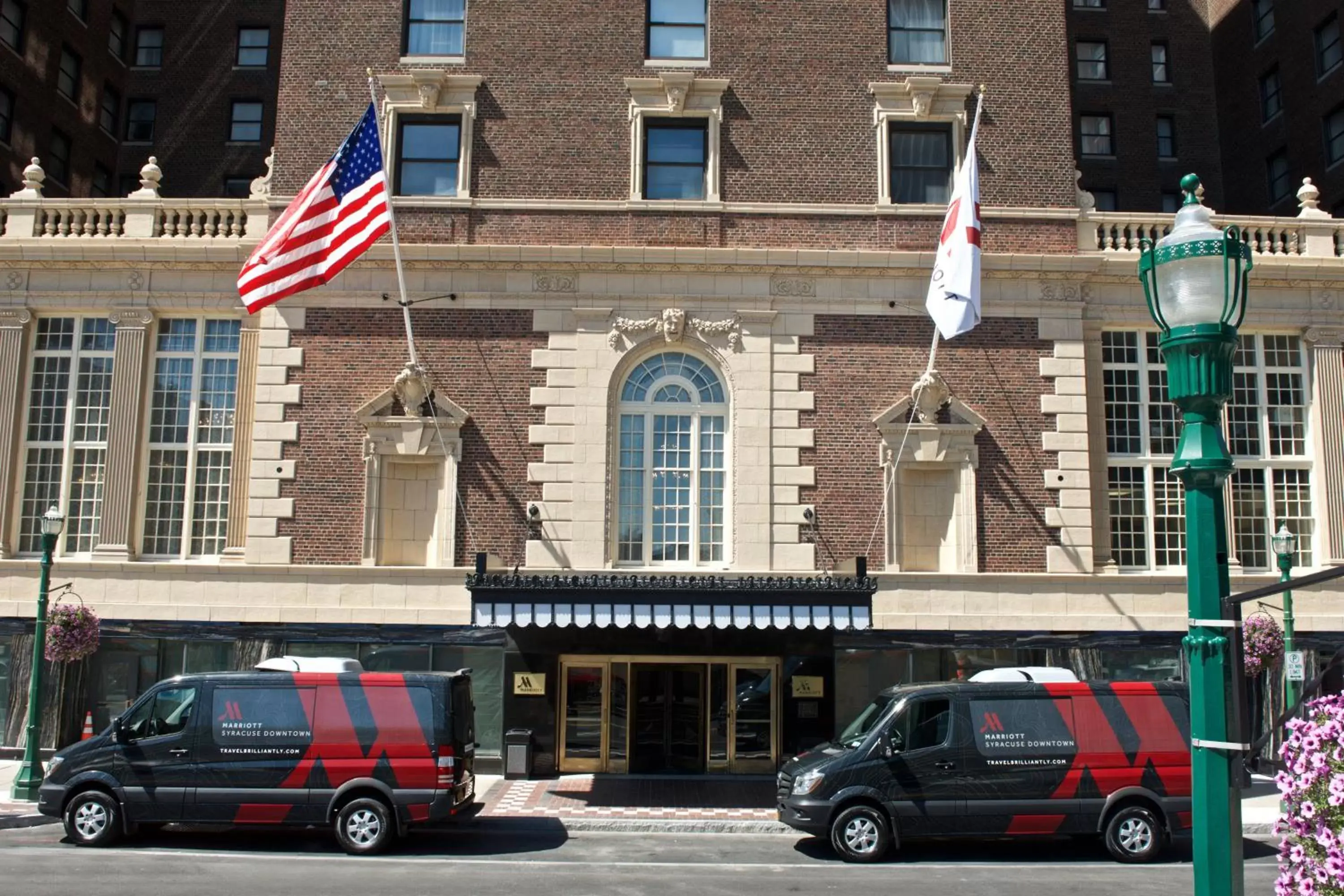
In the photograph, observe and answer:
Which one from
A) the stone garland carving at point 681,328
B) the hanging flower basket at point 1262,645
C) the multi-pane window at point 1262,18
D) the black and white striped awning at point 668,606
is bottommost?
the hanging flower basket at point 1262,645

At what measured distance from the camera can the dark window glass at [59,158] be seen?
110 ft

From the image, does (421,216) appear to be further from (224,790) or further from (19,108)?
(19,108)

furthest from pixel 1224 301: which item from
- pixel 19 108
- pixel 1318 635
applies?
pixel 19 108

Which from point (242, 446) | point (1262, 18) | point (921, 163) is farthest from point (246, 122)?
point (1262, 18)

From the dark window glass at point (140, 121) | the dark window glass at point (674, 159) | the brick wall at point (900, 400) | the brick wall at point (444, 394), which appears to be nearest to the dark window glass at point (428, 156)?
the brick wall at point (444, 394)

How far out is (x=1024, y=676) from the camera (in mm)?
15609

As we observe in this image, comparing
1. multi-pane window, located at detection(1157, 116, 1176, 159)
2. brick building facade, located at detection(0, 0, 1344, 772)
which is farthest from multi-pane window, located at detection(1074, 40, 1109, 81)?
brick building facade, located at detection(0, 0, 1344, 772)

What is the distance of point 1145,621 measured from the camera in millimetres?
21203

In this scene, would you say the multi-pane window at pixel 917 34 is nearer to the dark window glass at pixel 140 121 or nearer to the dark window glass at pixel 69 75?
the dark window glass at pixel 69 75

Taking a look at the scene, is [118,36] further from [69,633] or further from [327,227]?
[69,633]

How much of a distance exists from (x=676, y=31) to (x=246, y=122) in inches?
768

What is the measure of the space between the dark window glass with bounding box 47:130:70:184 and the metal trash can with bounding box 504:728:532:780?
78.6 ft

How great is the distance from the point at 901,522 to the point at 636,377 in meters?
5.76

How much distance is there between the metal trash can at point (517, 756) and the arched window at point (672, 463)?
367 centimetres
